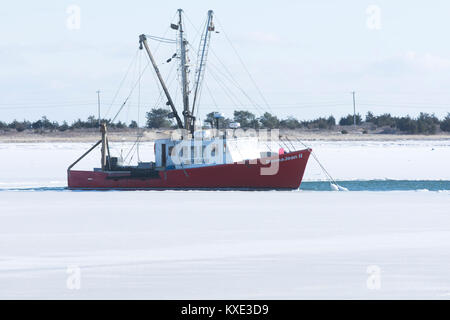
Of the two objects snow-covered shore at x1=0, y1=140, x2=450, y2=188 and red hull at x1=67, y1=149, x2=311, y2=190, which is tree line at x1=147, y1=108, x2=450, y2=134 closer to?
snow-covered shore at x1=0, y1=140, x2=450, y2=188

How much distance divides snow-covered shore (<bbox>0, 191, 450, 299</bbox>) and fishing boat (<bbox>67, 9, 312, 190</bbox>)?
6.16 meters

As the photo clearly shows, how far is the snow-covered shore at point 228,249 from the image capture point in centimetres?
1034

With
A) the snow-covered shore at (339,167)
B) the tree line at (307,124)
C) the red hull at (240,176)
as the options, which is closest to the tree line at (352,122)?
the tree line at (307,124)

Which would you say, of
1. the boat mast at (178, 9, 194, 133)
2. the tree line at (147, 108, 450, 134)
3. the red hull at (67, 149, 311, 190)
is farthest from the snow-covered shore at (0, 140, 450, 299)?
the tree line at (147, 108, 450, 134)

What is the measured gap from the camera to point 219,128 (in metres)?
30.1

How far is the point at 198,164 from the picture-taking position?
29.1 metres

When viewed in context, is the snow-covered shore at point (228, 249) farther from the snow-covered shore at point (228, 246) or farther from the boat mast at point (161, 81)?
the boat mast at point (161, 81)

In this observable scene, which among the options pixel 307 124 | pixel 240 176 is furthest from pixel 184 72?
pixel 307 124

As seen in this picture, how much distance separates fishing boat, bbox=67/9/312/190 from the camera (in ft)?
91.6

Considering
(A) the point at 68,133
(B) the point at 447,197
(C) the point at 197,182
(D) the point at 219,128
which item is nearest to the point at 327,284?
(B) the point at 447,197

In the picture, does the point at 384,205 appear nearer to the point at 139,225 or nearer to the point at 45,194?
the point at 139,225

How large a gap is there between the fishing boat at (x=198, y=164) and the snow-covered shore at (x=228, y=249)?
20.2 ft

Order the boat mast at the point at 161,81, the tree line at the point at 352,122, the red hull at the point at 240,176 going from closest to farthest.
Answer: the red hull at the point at 240,176 → the boat mast at the point at 161,81 → the tree line at the point at 352,122
